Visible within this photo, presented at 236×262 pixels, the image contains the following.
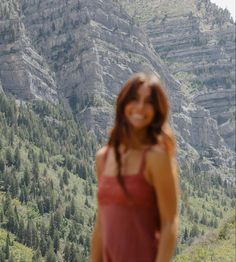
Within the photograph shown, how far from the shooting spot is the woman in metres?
7.86

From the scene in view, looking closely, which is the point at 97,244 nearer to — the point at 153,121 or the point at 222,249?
the point at 153,121

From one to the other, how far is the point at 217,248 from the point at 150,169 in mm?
45392

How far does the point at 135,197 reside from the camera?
7.95 metres

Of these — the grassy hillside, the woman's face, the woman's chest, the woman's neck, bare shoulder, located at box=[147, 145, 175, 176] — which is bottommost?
the grassy hillside

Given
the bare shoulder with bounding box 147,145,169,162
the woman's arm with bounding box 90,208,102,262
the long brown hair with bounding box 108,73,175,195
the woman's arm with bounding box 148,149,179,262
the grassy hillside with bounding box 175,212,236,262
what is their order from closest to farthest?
the woman's arm with bounding box 148,149,179,262 → the bare shoulder with bounding box 147,145,169,162 → the long brown hair with bounding box 108,73,175,195 → the woman's arm with bounding box 90,208,102,262 → the grassy hillside with bounding box 175,212,236,262

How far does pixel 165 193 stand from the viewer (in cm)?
784

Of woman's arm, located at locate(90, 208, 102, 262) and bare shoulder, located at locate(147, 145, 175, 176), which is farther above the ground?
bare shoulder, located at locate(147, 145, 175, 176)

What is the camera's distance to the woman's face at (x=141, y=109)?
8203mm

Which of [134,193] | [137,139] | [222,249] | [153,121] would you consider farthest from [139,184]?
[222,249]

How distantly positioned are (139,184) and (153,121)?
75 centimetres

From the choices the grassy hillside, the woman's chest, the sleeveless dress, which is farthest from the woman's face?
the grassy hillside

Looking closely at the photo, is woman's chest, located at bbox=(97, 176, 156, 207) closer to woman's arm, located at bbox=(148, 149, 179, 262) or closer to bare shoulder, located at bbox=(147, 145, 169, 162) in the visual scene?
woman's arm, located at bbox=(148, 149, 179, 262)

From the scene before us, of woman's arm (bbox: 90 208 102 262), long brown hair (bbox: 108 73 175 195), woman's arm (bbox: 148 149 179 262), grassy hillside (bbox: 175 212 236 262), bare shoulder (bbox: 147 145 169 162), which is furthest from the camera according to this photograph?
grassy hillside (bbox: 175 212 236 262)

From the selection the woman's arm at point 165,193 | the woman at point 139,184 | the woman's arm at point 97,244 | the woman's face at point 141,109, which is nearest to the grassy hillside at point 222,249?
the woman's arm at point 97,244
